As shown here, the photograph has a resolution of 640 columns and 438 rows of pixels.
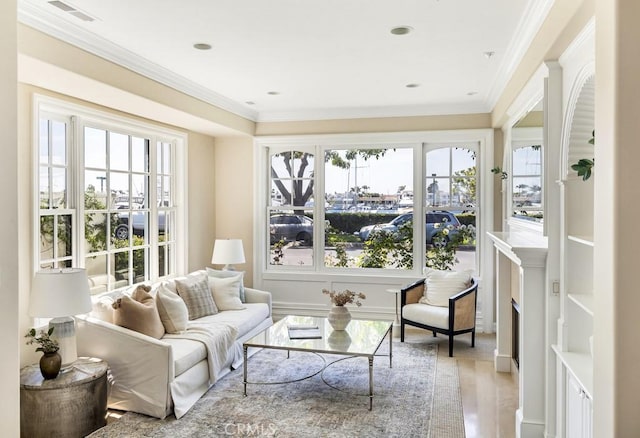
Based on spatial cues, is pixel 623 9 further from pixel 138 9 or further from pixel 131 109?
pixel 131 109

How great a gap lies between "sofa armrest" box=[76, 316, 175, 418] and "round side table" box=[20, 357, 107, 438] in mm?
261

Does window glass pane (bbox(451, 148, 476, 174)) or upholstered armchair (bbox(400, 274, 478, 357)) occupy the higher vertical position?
window glass pane (bbox(451, 148, 476, 174))

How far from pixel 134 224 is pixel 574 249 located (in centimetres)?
407

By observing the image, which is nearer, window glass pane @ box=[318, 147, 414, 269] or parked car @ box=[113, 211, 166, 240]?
parked car @ box=[113, 211, 166, 240]

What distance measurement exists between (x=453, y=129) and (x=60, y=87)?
4.25m

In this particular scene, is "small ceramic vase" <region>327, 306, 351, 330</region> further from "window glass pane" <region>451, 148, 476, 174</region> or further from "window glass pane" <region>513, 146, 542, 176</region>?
"window glass pane" <region>451, 148, 476, 174</region>

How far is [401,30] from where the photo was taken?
339 centimetres

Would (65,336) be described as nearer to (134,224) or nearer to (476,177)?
(134,224)

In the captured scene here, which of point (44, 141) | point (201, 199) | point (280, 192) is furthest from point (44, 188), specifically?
point (280, 192)

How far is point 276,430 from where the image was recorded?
134 inches

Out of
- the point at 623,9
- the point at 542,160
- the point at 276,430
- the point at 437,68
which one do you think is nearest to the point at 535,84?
Result: the point at 542,160

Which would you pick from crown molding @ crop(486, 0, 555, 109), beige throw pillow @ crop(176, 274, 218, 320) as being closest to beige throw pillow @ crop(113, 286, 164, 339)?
beige throw pillow @ crop(176, 274, 218, 320)

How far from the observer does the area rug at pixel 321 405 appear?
3402mm
